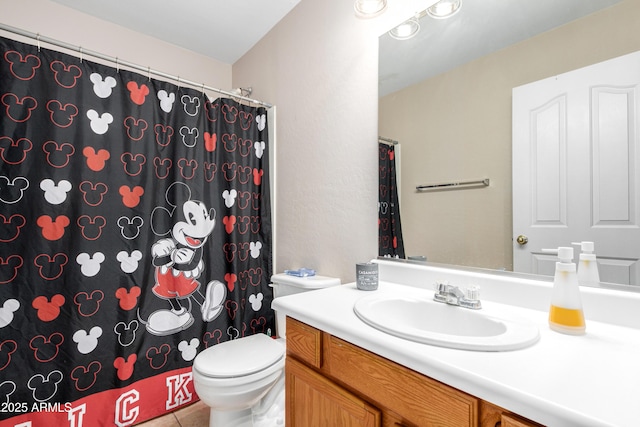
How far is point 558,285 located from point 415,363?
0.47 m

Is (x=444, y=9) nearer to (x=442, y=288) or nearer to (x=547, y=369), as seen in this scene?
(x=442, y=288)

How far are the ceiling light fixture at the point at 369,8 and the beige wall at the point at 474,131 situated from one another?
0.35 meters

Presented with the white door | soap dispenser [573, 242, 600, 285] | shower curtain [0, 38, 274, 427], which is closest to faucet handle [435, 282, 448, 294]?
the white door

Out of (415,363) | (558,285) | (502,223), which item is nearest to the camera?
(415,363)

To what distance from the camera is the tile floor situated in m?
1.59

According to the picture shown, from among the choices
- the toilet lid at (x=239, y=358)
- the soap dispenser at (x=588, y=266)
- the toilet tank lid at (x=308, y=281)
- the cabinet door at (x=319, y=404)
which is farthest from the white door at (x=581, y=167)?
the toilet lid at (x=239, y=358)

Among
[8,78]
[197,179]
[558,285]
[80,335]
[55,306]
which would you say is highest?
[8,78]

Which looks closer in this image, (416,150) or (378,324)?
(378,324)

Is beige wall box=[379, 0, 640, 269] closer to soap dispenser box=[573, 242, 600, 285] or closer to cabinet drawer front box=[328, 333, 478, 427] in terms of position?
soap dispenser box=[573, 242, 600, 285]

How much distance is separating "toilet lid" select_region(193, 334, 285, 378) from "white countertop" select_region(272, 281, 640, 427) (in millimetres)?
654

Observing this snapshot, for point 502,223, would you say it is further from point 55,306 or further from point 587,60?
point 55,306

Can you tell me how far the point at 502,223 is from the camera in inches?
42.1

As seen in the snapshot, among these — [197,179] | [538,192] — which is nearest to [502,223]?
[538,192]

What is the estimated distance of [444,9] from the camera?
1.23 meters
